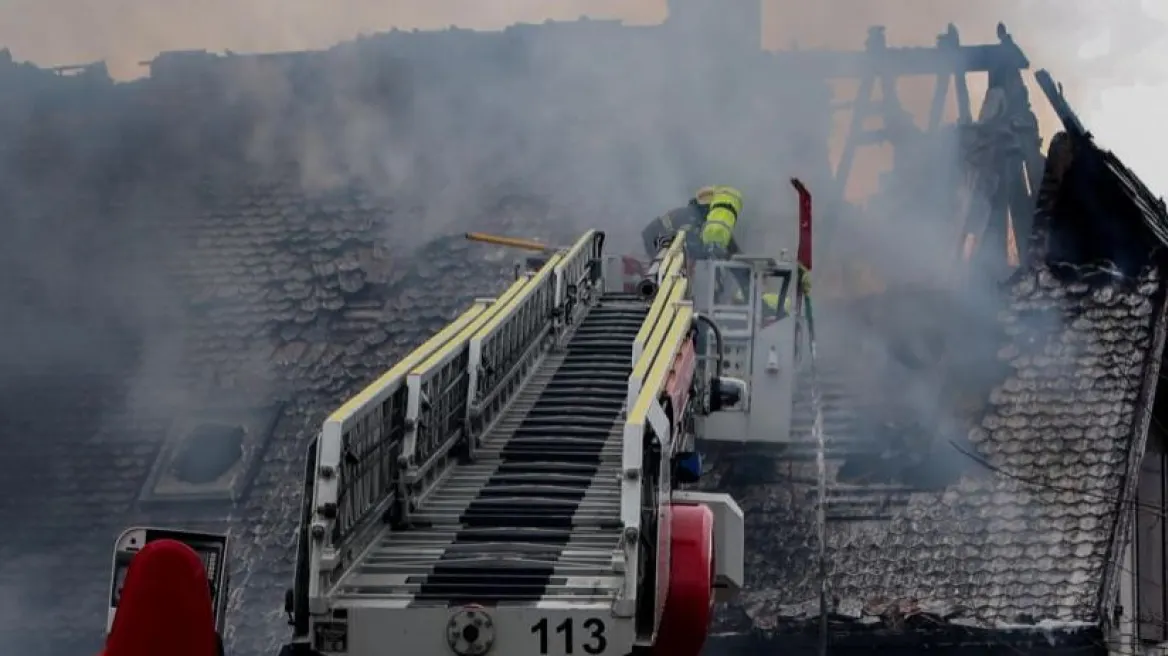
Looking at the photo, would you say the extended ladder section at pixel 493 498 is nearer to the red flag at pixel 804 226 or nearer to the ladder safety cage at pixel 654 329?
the ladder safety cage at pixel 654 329

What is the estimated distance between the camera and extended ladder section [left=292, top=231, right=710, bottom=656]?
6773mm

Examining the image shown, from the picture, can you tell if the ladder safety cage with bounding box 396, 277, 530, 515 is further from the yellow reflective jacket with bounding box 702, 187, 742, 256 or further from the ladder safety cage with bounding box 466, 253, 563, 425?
the yellow reflective jacket with bounding box 702, 187, 742, 256

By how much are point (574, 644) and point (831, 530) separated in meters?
7.57

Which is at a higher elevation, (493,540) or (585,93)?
(585,93)

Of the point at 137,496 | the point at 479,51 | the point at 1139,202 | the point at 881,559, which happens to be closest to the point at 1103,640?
the point at 881,559

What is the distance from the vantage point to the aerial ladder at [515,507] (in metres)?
6.78

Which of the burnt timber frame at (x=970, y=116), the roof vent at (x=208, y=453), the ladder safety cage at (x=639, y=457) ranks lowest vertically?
the roof vent at (x=208, y=453)

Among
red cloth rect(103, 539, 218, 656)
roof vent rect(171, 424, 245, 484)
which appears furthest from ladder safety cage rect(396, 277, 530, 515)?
roof vent rect(171, 424, 245, 484)

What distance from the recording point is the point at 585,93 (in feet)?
63.9

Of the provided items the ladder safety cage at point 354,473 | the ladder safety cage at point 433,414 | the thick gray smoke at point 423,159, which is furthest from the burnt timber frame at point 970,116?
the ladder safety cage at point 354,473

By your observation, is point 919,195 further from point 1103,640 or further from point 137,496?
point 137,496

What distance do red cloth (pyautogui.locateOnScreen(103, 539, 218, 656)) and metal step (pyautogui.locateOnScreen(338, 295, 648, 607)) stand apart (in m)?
1.42

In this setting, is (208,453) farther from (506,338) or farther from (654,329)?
(654,329)

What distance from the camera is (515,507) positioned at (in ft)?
26.2
